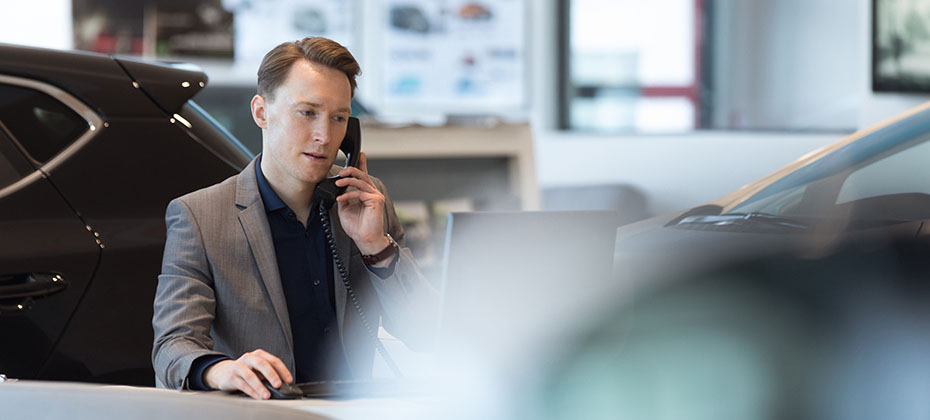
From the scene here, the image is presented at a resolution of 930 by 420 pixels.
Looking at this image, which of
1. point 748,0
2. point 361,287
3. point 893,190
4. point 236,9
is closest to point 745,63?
point 748,0

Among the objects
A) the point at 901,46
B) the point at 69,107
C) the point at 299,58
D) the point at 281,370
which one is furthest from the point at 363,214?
the point at 901,46

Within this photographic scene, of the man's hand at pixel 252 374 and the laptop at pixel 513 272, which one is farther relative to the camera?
the man's hand at pixel 252 374

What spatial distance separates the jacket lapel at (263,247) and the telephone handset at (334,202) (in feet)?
0.32

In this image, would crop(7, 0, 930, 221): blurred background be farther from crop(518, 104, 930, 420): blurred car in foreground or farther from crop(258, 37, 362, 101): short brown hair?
crop(258, 37, 362, 101): short brown hair

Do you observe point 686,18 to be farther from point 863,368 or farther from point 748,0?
point 863,368

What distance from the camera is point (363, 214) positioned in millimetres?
1698

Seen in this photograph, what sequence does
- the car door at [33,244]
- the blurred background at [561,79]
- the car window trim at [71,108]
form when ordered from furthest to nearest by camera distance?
the blurred background at [561,79]
the car window trim at [71,108]
the car door at [33,244]

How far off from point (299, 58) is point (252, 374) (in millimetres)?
553

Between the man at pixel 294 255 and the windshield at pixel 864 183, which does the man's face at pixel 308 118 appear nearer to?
the man at pixel 294 255

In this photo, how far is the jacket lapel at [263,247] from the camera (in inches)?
67.0

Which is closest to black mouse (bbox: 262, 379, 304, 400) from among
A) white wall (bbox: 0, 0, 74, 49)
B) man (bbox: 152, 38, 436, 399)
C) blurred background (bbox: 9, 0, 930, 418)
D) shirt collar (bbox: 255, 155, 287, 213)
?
man (bbox: 152, 38, 436, 399)

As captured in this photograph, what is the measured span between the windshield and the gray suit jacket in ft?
2.57

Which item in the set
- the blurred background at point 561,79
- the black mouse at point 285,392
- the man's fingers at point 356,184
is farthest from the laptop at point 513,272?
the blurred background at point 561,79

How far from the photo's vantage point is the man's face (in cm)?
166
